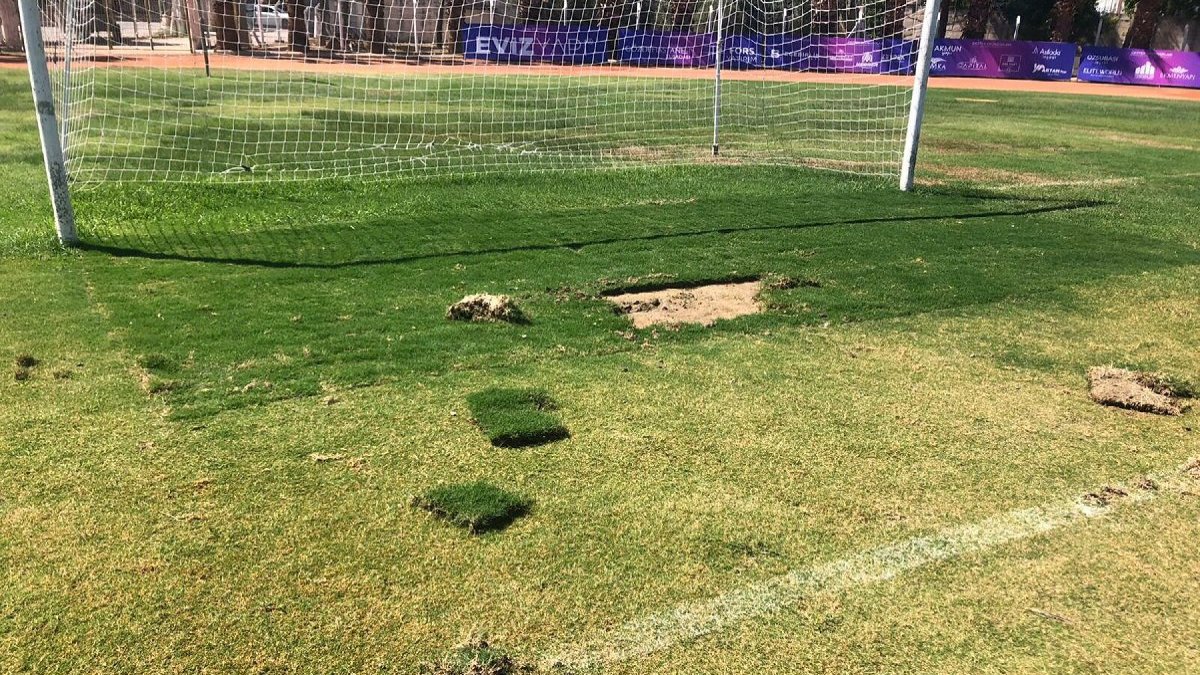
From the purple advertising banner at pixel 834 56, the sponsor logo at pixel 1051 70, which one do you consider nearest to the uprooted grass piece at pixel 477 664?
the purple advertising banner at pixel 834 56

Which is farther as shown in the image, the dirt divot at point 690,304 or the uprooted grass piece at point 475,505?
the dirt divot at point 690,304

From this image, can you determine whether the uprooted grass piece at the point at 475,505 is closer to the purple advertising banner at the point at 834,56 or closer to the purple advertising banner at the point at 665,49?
the purple advertising banner at the point at 665,49

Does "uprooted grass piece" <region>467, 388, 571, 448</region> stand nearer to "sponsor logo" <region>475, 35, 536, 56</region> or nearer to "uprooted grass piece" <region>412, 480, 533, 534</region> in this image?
"uprooted grass piece" <region>412, 480, 533, 534</region>

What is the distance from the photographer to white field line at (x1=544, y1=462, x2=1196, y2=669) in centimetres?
287

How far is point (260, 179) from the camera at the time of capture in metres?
10.4

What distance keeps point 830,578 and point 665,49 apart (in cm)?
2507

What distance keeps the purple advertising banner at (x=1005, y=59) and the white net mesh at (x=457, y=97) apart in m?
6.82

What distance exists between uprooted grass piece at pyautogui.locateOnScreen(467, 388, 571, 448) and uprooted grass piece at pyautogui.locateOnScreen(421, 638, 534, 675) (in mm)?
1449

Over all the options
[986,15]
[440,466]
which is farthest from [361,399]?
[986,15]

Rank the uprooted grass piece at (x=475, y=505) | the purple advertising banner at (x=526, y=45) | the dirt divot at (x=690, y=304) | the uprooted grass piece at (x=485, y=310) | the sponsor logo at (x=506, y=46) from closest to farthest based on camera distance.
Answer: the uprooted grass piece at (x=475, y=505), the uprooted grass piece at (x=485, y=310), the dirt divot at (x=690, y=304), the purple advertising banner at (x=526, y=45), the sponsor logo at (x=506, y=46)

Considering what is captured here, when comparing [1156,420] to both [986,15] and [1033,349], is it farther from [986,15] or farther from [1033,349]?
[986,15]

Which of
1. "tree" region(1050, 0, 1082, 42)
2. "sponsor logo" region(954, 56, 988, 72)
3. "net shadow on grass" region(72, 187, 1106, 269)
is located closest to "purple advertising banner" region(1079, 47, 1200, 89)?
"sponsor logo" region(954, 56, 988, 72)

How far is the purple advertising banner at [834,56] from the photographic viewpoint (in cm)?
2759

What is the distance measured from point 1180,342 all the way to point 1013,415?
215 centimetres
